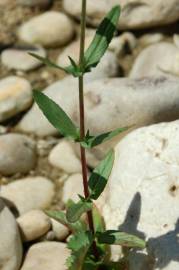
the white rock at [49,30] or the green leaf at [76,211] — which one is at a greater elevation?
the white rock at [49,30]

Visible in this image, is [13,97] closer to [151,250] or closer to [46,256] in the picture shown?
[46,256]

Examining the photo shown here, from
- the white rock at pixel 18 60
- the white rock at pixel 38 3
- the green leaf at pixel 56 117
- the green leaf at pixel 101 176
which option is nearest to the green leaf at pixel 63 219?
the green leaf at pixel 101 176

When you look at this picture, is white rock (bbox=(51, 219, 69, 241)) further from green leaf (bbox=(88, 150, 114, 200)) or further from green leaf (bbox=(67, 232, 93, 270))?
green leaf (bbox=(88, 150, 114, 200))

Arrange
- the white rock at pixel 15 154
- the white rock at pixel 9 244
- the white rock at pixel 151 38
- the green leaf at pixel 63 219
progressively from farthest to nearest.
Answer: the white rock at pixel 151 38 → the white rock at pixel 15 154 → the white rock at pixel 9 244 → the green leaf at pixel 63 219

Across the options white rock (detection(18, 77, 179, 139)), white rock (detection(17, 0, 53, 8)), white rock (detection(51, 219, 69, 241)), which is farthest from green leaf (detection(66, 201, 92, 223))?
white rock (detection(17, 0, 53, 8))

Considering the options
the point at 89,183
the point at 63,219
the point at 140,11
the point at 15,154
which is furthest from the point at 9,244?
the point at 140,11

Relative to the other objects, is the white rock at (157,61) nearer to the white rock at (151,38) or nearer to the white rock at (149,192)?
the white rock at (151,38)
